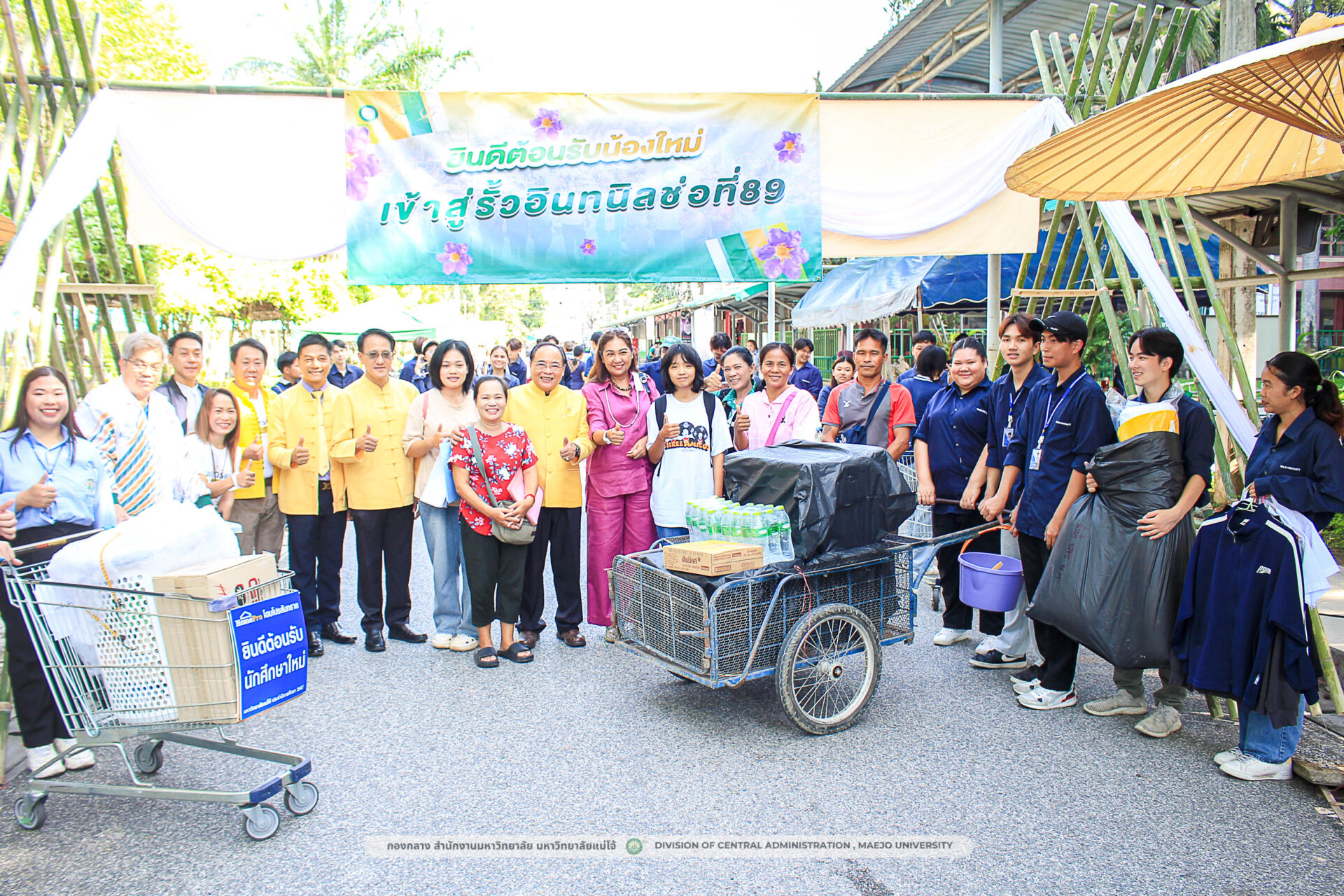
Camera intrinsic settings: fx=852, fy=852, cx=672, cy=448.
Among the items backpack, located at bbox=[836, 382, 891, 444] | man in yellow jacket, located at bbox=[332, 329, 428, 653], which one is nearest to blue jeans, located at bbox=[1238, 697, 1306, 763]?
backpack, located at bbox=[836, 382, 891, 444]

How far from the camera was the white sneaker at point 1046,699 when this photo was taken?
4418mm

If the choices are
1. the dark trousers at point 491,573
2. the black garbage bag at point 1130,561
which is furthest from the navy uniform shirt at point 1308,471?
the dark trousers at point 491,573

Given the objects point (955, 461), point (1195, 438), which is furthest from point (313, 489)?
point (1195, 438)

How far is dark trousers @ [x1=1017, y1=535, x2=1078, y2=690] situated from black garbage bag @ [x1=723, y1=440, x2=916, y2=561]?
771 millimetres

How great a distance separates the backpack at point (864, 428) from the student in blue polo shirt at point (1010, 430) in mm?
1001

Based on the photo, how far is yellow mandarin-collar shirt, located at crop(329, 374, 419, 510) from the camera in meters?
5.36

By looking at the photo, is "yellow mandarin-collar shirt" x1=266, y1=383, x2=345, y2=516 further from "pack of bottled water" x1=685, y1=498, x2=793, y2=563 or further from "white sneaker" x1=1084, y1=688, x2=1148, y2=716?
"white sneaker" x1=1084, y1=688, x2=1148, y2=716

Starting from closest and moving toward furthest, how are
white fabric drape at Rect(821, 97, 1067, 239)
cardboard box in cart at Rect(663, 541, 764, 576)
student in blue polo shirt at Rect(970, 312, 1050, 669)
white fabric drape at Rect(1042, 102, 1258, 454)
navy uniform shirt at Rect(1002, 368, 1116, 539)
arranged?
cardboard box in cart at Rect(663, 541, 764, 576) → navy uniform shirt at Rect(1002, 368, 1116, 539) → white fabric drape at Rect(1042, 102, 1258, 454) → student in blue polo shirt at Rect(970, 312, 1050, 669) → white fabric drape at Rect(821, 97, 1067, 239)

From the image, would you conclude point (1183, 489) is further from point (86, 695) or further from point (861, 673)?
point (86, 695)

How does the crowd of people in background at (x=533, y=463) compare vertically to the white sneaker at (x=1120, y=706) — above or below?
above

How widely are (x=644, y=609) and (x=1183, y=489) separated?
2627 millimetres

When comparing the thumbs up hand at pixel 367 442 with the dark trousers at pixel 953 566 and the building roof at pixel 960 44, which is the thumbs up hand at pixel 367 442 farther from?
the building roof at pixel 960 44

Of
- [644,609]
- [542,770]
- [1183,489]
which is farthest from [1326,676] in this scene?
[542,770]

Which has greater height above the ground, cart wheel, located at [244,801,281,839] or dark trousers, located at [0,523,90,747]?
dark trousers, located at [0,523,90,747]
